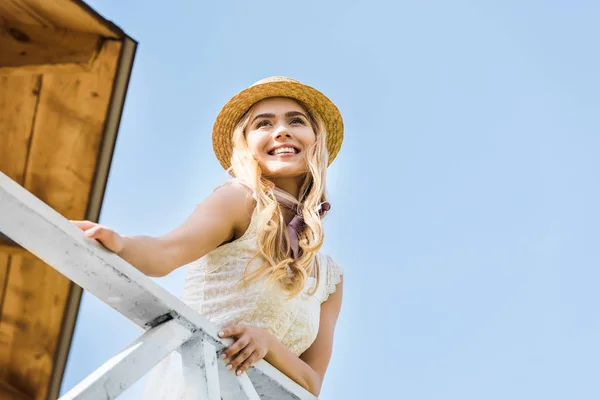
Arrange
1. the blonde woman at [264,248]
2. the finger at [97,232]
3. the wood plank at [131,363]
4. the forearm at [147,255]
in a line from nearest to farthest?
1. the wood plank at [131,363]
2. the finger at [97,232]
3. the forearm at [147,255]
4. the blonde woman at [264,248]

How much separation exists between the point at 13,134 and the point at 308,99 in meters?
1.27

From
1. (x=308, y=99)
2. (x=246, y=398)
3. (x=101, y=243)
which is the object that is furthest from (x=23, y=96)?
(x=246, y=398)

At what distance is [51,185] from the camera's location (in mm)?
3471

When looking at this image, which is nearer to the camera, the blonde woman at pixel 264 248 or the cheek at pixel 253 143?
the blonde woman at pixel 264 248

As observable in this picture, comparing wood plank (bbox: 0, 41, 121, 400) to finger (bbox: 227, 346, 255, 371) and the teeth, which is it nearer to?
the teeth

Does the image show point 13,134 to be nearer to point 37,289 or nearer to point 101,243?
point 37,289

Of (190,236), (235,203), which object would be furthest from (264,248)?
(190,236)

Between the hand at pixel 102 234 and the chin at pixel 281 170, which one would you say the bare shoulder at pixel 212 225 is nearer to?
the chin at pixel 281 170

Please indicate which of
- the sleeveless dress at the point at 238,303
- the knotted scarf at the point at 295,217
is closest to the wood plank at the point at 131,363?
the sleeveless dress at the point at 238,303

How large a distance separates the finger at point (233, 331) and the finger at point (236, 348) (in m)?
0.02

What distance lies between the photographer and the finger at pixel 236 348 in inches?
83.5

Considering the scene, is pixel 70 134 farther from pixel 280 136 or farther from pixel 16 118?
pixel 280 136

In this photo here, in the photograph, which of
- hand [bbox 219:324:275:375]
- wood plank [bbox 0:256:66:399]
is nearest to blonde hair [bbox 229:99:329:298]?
hand [bbox 219:324:275:375]

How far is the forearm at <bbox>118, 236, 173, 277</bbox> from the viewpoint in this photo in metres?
2.06
